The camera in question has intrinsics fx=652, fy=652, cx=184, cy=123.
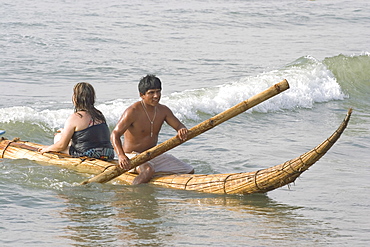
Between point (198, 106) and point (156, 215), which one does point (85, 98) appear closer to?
point (156, 215)

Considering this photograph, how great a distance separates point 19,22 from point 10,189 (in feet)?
54.9

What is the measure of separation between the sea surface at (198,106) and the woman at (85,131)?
0.28m

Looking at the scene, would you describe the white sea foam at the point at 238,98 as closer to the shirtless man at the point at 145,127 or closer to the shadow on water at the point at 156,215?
the shadow on water at the point at 156,215

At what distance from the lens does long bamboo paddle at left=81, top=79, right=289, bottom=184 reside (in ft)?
18.0

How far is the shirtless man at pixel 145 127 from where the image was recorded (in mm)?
6230

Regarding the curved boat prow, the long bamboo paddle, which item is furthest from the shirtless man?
the curved boat prow

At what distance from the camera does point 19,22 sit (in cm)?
2206

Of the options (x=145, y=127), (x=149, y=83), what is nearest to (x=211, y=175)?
(x=145, y=127)

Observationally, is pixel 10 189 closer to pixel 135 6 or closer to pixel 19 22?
pixel 19 22

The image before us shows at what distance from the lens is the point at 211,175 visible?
6305 millimetres

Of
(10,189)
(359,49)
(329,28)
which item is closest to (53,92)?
(10,189)

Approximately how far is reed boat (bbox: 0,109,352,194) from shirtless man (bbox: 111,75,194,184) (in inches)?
4.7

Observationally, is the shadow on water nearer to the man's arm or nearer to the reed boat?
the reed boat

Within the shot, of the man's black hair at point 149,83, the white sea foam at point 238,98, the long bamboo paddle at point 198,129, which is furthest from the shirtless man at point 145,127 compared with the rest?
the white sea foam at point 238,98
